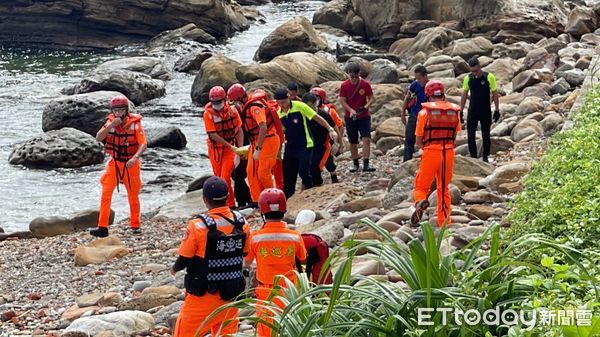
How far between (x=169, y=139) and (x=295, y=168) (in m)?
7.94

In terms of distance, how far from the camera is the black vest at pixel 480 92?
565 inches

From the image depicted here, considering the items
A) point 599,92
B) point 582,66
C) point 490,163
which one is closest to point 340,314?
point 599,92

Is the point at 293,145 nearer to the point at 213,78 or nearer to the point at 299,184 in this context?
the point at 299,184

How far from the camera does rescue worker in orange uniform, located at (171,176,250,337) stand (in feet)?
22.9

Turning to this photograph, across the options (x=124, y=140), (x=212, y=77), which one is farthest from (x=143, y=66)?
(x=124, y=140)

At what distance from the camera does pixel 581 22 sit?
2833 centimetres

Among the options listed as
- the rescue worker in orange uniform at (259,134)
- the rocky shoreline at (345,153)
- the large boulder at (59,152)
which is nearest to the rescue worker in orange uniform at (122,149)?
the rocky shoreline at (345,153)

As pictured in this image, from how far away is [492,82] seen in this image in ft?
47.2

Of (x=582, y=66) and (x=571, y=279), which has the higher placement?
(x=571, y=279)

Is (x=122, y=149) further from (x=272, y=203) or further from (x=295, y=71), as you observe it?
(x=295, y=71)

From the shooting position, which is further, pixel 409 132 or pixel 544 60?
pixel 544 60

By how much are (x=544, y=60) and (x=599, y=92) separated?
39.5 ft

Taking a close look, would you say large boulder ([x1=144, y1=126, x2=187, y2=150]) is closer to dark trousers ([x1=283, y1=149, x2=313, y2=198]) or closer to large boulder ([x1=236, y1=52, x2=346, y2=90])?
large boulder ([x1=236, y1=52, x2=346, y2=90])

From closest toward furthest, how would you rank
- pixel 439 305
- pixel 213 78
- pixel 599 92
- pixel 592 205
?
pixel 439 305 → pixel 592 205 → pixel 599 92 → pixel 213 78
